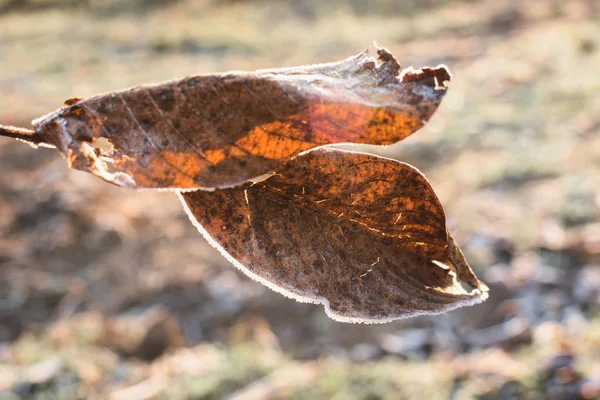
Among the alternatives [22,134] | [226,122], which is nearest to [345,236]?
[226,122]

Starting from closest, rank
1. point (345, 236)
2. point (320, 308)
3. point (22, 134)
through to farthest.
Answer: point (22, 134), point (345, 236), point (320, 308)

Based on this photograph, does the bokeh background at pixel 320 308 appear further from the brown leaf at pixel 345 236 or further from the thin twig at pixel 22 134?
the thin twig at pixel 22 134

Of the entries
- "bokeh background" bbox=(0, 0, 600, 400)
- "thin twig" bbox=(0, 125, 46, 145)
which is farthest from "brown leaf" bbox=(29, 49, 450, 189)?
"bokeh background" bbox=(0, 0, 600, 400)

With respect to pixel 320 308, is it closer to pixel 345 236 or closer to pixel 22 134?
pixel 345 236

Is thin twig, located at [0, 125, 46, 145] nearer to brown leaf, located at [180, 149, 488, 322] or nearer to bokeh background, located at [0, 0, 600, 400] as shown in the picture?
brown leaf, located at [180, 149, 488, 322]

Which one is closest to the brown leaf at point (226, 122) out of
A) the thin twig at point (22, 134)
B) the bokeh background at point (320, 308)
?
the thin twig at point (22, 134)

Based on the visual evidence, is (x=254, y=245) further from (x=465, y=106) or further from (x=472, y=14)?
(x=472, y=14)

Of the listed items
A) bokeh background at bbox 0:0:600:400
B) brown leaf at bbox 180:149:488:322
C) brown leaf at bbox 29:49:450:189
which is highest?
bokeh background at bbox 0:0:600:400
